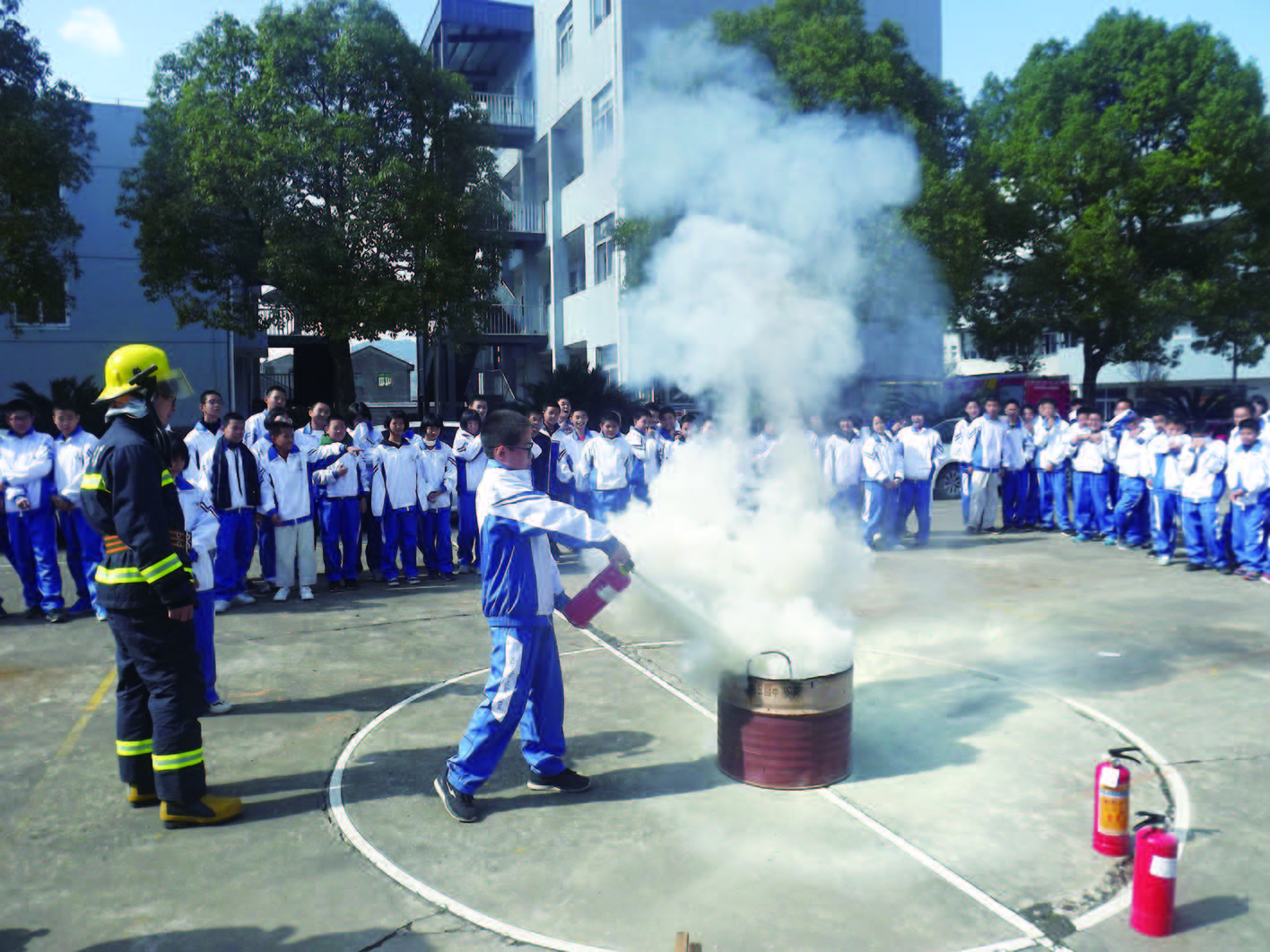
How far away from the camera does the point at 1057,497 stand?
14.3 m

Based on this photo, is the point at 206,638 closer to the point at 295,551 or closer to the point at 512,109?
the point at 295,551

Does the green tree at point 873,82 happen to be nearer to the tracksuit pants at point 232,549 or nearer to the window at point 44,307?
the tracksuit pants at point 232,549

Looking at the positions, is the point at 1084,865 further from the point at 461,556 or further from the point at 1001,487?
the point at 1001,487

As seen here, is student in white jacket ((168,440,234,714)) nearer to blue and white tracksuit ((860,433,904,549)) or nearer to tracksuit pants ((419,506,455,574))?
tracksuit pants ((419,506,455,574))

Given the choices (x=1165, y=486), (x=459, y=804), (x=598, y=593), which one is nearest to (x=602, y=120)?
(x=1165, y=486)

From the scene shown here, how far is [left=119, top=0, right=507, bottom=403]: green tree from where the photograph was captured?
19.8m

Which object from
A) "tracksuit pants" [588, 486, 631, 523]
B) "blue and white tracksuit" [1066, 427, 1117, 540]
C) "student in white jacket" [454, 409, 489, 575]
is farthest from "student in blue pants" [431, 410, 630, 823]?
"blue and white tracksuit" [1066, 427, 1117, 540]

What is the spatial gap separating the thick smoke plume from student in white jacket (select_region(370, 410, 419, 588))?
324 centimetres

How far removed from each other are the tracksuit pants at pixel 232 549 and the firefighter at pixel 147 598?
472 cm

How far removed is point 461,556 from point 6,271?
41.8 ft

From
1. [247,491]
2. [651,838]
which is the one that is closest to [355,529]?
[247,491]

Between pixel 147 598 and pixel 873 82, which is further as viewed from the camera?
pixel 873 82

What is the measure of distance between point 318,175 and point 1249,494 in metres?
18.1

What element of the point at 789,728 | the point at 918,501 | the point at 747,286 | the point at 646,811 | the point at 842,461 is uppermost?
the point at 747,286
